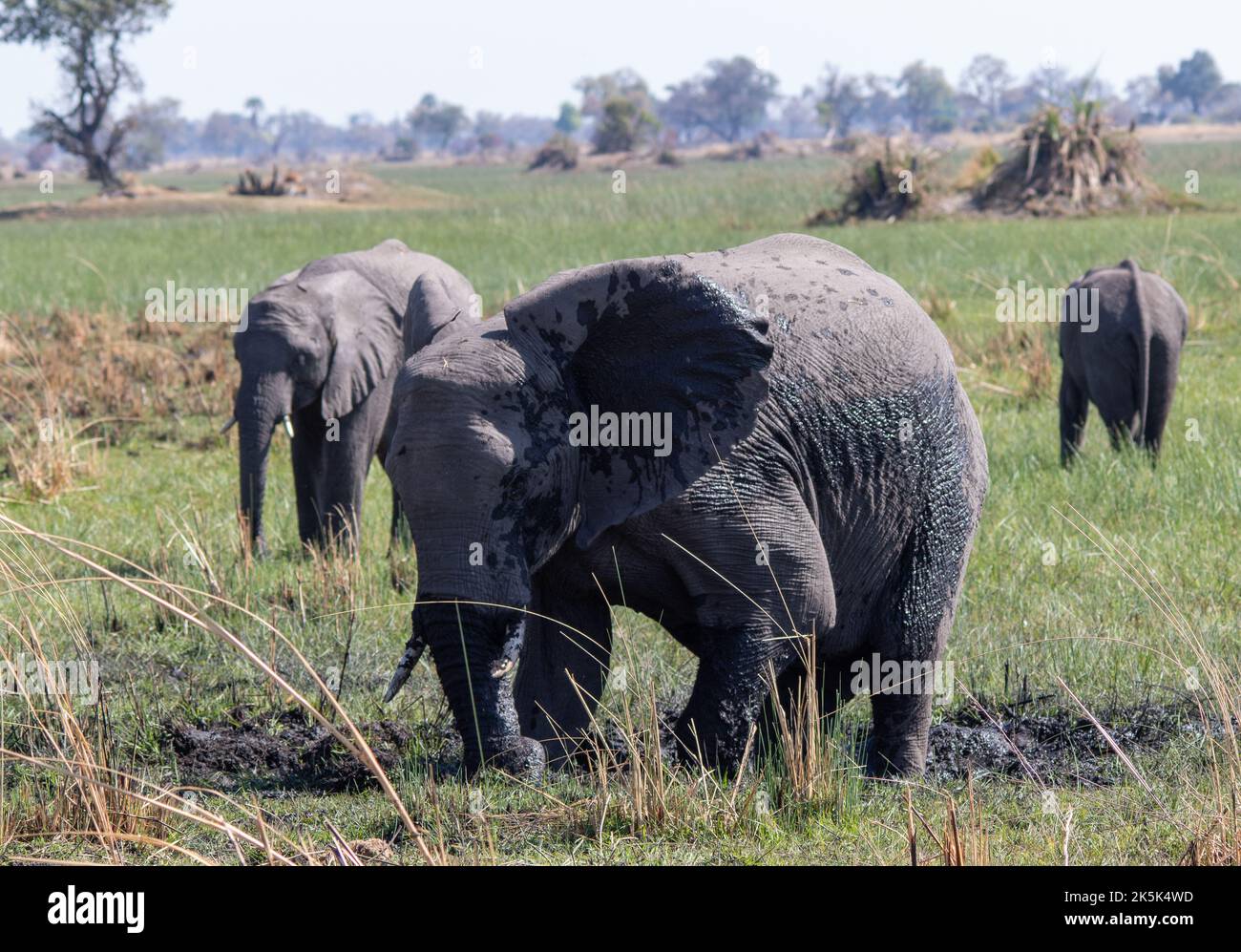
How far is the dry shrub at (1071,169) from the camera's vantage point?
33.8 m

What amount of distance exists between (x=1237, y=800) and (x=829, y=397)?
163 centimetres

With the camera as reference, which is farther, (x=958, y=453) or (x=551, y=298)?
(x=958, y=453)

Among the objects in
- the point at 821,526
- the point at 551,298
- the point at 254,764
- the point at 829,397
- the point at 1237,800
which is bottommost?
the point at 254,764

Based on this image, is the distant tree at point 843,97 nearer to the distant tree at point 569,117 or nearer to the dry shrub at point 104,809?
the distant tree at point 569,117

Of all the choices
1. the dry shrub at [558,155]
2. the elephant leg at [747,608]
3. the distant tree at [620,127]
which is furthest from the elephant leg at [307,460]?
the distant tree at [620,127]

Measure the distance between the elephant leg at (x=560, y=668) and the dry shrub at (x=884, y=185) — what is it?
29.2m

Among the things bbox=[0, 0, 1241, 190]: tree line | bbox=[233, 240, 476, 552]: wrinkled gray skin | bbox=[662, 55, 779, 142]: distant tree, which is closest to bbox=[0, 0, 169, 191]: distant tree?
bbox=[0, 0, 1241, 190]: tree line

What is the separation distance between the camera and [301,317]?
9242mm

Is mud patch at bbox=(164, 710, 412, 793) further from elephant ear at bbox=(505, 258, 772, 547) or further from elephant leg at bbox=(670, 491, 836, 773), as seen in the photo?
elephant ear at bbox=(505, 258, 772, 547)

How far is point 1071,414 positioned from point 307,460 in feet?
17.7

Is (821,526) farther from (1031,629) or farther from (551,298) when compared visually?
(1031,629)

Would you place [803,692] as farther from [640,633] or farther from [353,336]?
[353,336]
